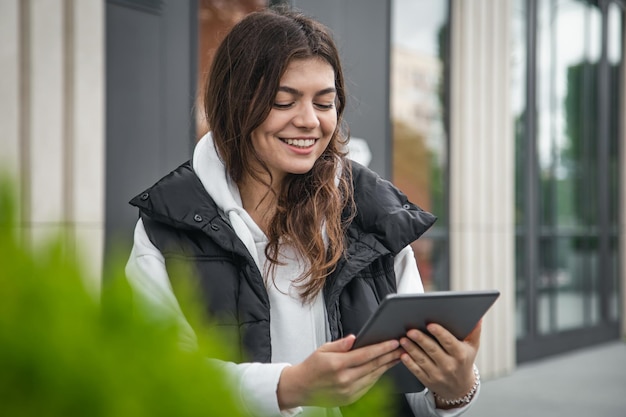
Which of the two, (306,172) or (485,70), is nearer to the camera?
(306,172)

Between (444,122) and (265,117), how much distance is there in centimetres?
619

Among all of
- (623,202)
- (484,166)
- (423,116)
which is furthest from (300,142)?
(623,202)

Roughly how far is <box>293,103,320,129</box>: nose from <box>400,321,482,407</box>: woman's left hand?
0.62m

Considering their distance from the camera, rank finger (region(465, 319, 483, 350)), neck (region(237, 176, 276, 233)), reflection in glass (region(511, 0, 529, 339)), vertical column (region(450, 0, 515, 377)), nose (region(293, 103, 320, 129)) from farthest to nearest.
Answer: reflection in glass (region(511, 0, 529, 339)) → vertical column (region(450, 0, 515, 377)) → neck (region(237, 176, 276, 233)) → nose (region(293, 103, 320, 129)) → finger (region(465, 319, 483, 350))

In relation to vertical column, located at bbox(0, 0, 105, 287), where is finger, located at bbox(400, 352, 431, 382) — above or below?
below

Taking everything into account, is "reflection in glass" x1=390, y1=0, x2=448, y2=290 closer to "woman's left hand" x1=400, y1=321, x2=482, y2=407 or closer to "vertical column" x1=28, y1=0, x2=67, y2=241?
"vertical column" x1=28, y1=0, x2=67, y2=241

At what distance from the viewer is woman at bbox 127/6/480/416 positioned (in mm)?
1944

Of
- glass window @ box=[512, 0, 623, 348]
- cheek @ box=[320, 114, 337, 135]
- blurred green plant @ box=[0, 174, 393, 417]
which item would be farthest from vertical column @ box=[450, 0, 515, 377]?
blurred green plant @ box=[0, 174, 393, 417]

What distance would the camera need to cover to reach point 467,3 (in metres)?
7.99

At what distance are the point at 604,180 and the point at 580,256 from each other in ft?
3.96

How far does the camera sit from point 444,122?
807 cm

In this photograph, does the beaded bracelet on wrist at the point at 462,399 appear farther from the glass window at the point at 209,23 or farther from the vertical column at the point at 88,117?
the glass window at the point at 209,23

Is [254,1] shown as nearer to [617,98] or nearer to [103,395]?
[103,395]

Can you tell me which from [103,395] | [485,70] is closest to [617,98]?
[485,70]
